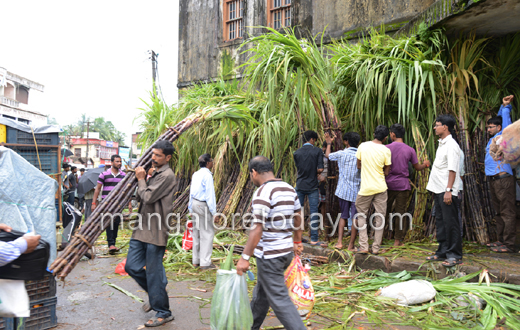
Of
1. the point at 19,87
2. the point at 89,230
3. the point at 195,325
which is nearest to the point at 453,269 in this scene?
the point at 195,325

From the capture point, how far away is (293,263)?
3.13 m

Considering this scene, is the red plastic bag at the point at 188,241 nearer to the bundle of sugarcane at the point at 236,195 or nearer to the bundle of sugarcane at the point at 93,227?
the bundle of sugarcane at the point at 236,195

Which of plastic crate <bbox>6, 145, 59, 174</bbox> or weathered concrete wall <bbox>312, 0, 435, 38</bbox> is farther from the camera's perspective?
weathered concrete wall <bbox>312, 0, 435, 38</bbox>

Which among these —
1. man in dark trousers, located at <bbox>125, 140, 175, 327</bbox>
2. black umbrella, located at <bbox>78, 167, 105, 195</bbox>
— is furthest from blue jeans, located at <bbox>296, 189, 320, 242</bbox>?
black umbrella, located at <bbox>78, 167, 105, 195</bbox>

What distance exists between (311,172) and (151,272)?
2.84 metres

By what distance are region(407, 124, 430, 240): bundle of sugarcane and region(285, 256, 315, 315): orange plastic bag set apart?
2.78 meters

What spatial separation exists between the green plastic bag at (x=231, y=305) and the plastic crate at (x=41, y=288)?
169 centimetres

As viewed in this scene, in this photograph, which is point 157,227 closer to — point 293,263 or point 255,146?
point 293,263

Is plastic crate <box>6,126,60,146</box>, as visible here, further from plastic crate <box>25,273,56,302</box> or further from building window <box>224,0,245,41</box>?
building window <box>224,0,245,41</box>

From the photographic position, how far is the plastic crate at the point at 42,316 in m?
3.26

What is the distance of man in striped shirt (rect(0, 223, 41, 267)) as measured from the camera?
2.21 metres

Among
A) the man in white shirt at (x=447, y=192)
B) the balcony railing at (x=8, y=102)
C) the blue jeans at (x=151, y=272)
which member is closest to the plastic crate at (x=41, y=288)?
the blue jeans at (x=151, y=272)

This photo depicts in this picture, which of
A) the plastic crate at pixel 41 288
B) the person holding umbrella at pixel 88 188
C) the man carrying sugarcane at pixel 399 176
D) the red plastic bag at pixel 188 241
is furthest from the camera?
the person holding umbrella at pixel 88 188

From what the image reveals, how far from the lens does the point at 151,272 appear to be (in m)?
3.50
